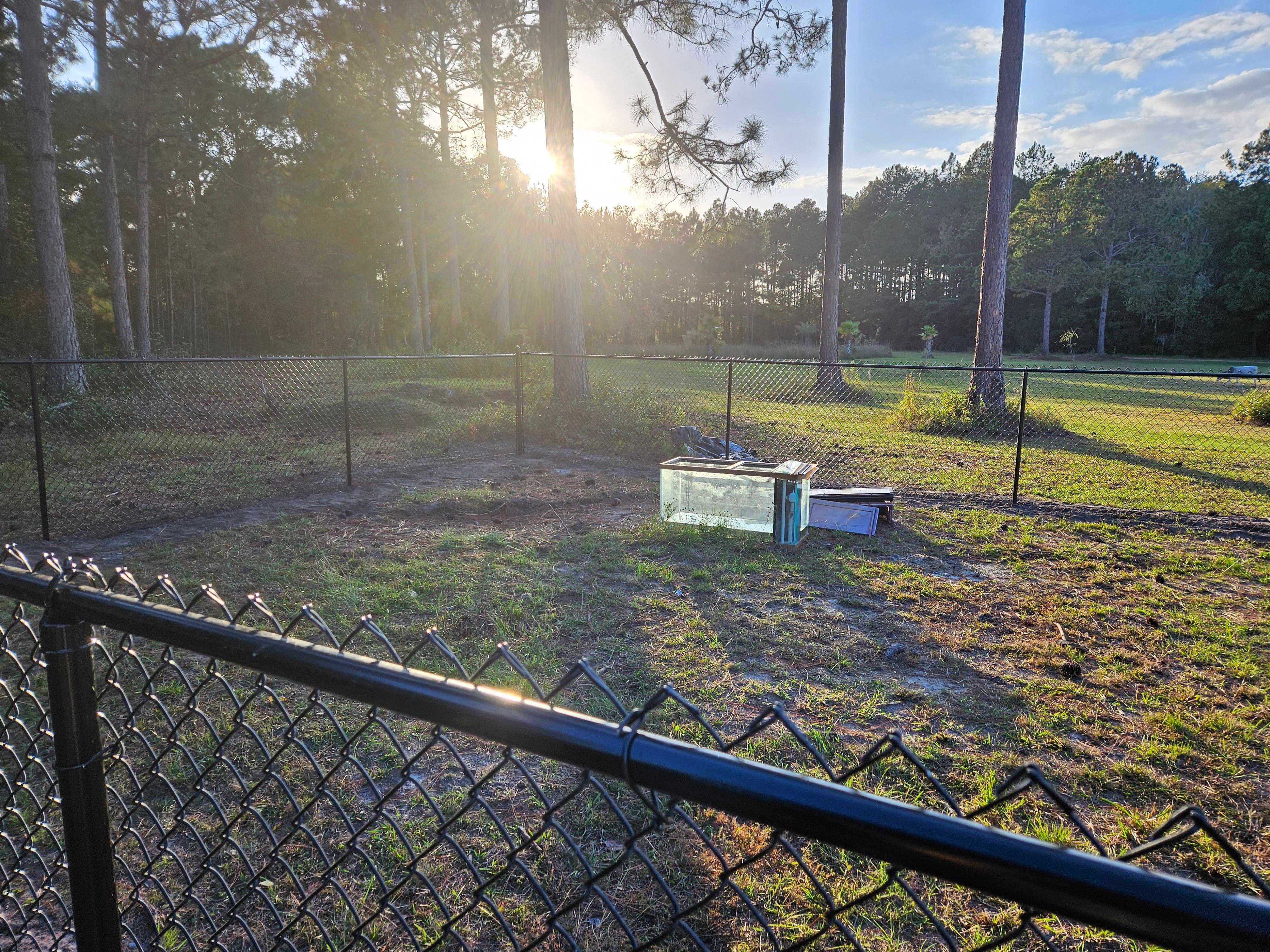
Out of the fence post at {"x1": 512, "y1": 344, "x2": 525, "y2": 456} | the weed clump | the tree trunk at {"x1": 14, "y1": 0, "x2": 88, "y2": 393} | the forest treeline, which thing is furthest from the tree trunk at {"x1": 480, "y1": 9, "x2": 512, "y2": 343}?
the weed clump

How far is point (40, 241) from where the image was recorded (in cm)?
1116

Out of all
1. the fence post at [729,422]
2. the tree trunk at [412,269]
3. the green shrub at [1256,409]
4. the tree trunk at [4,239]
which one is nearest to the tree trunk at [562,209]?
the fence post at [729,422]

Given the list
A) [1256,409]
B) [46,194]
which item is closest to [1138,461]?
[1256,409]

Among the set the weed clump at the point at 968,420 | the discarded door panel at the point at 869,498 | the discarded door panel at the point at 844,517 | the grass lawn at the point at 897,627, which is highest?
the weed clump at the point at 968,420

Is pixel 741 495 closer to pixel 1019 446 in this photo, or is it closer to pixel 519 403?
pixel 1019 446

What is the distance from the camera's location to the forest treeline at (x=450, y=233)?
15008 mm

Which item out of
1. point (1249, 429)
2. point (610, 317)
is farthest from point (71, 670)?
point (610, 317)

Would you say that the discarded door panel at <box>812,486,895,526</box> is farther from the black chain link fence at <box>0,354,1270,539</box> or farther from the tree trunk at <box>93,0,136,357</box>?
the tree trunk at <box>93,0,136,357</box>

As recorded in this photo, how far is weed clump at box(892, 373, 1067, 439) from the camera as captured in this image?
1106 centimetres

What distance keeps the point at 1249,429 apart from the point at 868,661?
11712mm

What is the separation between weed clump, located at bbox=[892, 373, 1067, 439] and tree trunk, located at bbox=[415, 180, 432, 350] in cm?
1649

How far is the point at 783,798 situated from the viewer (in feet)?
2.21

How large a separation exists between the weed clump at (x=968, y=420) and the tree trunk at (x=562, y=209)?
5360 millimetres

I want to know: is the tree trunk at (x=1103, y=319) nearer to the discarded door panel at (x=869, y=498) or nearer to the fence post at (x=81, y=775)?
the discarded door panel at (x=869, y=498)
